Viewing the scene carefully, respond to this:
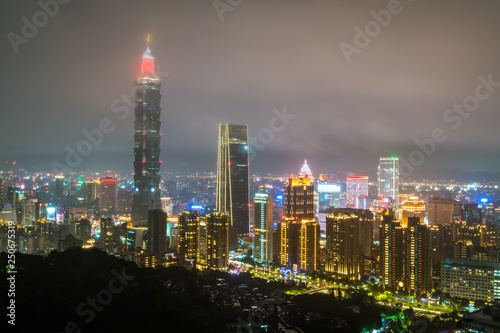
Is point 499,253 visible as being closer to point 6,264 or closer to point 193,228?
point 193,228

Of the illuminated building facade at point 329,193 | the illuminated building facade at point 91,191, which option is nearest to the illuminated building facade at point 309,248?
the illuminated building facade at point 329,193

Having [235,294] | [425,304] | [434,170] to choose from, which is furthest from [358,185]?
[235,294]

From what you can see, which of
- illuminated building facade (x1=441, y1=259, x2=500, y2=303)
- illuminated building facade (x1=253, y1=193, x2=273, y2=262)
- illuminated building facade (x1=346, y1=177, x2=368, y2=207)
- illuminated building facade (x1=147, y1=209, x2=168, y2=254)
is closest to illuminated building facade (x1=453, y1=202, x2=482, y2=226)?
illuminated building facade (x1=441, y1=259, x2=500, y2=303)

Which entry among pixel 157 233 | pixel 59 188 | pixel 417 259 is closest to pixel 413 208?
pixel 417 259

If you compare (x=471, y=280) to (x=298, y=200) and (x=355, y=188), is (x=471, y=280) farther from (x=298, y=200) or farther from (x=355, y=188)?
(x=355, y=188)

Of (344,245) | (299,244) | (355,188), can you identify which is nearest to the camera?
(344,245)

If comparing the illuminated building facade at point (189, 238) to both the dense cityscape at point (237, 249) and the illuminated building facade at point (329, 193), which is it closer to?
the dense cityscape at point (237, 249)

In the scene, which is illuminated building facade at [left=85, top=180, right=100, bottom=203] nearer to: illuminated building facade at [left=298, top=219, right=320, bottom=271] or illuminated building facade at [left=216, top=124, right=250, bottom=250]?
illuminated building facade at [left=216, top=124, right=250, bottom=250]
